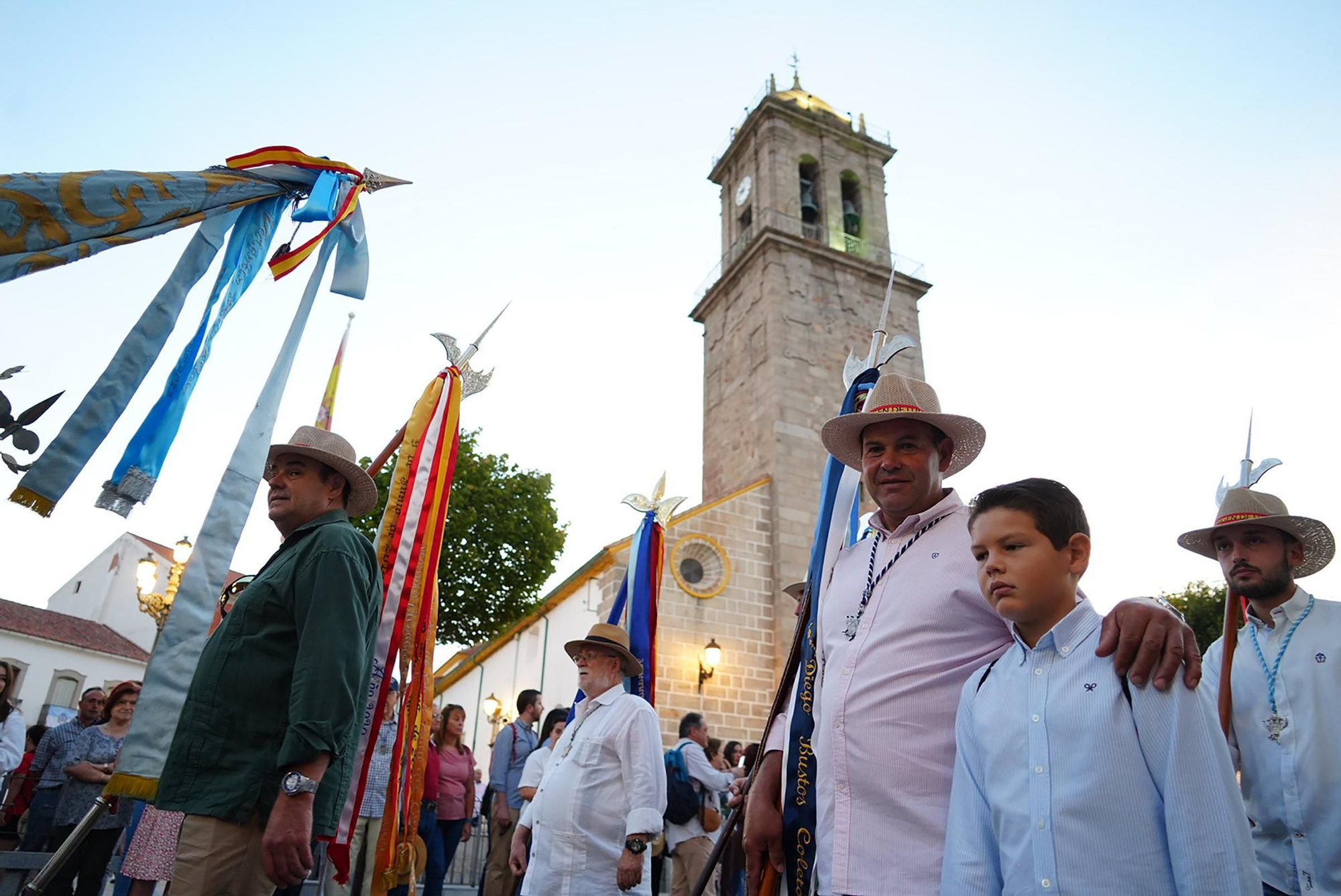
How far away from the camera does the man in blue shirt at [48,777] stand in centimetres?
623

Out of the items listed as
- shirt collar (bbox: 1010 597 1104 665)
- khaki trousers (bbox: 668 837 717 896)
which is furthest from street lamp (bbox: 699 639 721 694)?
shirt collar (bbox: 1010 597 1104 665)

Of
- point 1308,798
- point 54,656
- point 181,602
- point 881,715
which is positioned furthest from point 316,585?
point 54,656

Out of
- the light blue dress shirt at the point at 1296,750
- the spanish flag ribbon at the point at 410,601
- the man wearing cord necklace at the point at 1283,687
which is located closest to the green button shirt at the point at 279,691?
the spanish flag ribbon at the point at 410,601

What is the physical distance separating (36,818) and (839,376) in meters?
16.8

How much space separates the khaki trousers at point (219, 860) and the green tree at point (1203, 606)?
2657 cm

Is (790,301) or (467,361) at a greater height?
(790,301)

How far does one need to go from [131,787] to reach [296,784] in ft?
1.84

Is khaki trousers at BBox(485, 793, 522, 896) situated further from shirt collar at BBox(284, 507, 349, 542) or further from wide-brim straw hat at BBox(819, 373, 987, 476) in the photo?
wide-brim straw hat at BBox(819, 373, 987, 476)

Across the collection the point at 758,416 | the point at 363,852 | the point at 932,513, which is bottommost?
the point at 363,852

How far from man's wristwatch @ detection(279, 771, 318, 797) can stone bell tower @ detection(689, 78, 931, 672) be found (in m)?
14.3

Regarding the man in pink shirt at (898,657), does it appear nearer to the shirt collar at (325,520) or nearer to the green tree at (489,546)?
the shirt collar at (325,520)

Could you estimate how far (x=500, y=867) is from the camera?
305 inches

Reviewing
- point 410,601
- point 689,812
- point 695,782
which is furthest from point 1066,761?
point 695,782

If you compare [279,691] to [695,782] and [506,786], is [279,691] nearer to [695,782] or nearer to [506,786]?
[695,782]
